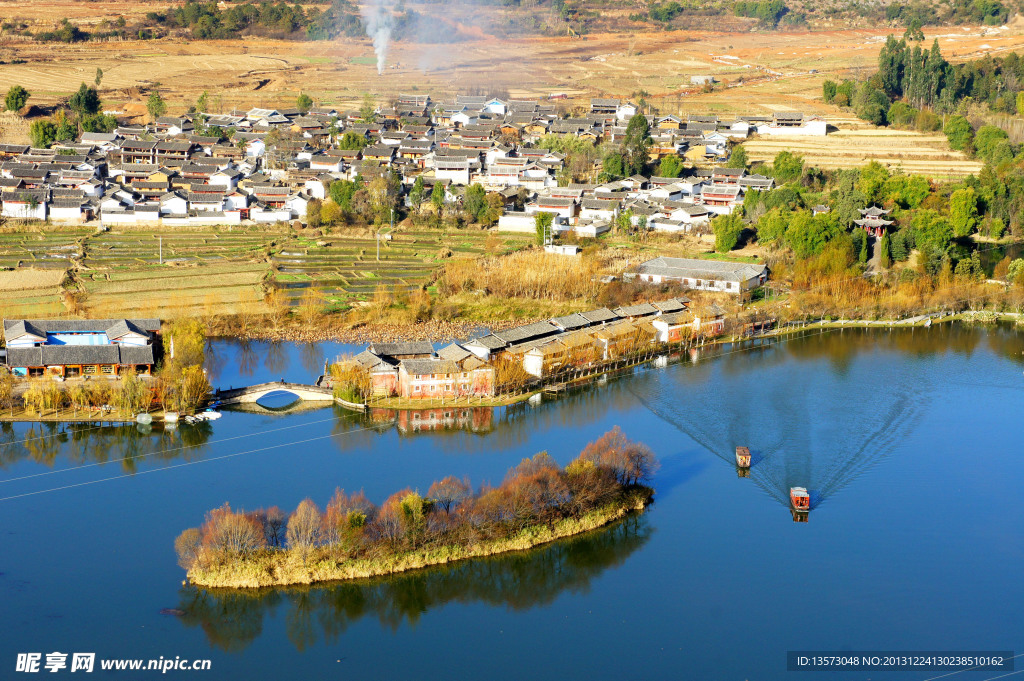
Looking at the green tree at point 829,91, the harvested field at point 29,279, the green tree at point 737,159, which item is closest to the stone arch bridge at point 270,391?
the harvested field at point 29,279

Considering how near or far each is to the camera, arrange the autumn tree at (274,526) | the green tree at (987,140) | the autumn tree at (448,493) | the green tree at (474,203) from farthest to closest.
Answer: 1. the green tree at (987,140)
2. the green tree at (474,203)
3. the autumn tree at (448,493)
4. the autumn tree at (274,526)

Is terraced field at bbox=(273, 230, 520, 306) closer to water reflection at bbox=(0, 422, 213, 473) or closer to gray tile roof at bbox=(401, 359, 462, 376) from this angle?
gray tile roof at bbox=(401, 359, 462, 376)

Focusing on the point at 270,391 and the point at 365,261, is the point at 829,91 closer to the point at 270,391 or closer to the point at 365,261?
the point at 365,261

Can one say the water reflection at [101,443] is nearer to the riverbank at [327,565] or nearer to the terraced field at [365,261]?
the riverbank at [327,565]

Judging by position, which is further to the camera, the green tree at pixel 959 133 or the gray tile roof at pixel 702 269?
the green tree at pixel 959 133

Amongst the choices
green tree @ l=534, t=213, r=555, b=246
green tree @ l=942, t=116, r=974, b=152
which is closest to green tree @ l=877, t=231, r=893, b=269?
green tree @ l=534, t=213, r=555, b=246

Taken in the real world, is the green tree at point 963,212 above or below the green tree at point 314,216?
above

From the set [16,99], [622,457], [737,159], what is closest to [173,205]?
[16,99]
